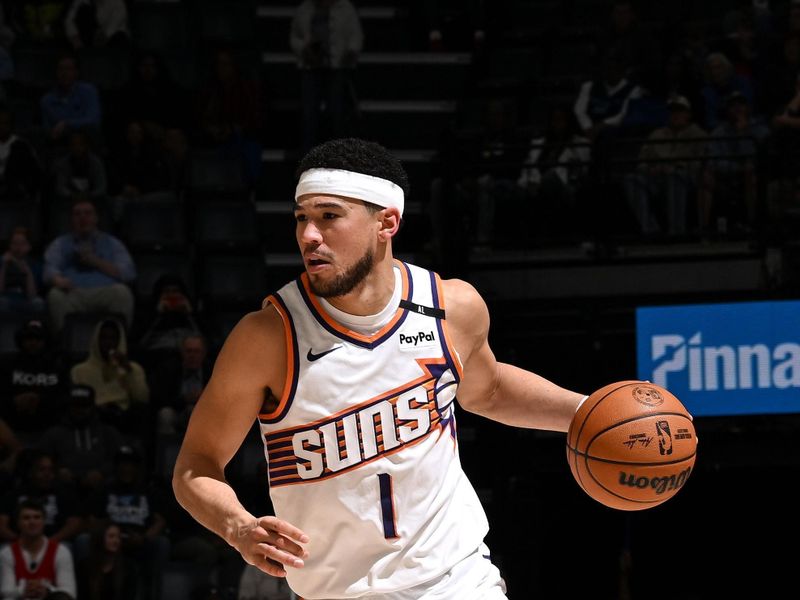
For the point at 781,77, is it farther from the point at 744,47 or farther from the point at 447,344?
the point at 447,344

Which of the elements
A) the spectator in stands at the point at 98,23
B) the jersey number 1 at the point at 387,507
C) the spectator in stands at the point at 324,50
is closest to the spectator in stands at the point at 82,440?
the spectator in stands at the point at 324,50

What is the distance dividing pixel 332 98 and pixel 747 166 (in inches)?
158

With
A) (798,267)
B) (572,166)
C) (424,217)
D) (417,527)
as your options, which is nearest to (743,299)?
(798,267)

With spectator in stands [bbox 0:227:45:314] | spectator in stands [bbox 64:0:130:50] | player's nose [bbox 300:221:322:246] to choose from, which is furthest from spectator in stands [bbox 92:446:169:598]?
player's nose [bbox 300:221:322:246]

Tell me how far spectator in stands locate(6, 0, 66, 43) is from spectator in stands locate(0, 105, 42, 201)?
1.85 m

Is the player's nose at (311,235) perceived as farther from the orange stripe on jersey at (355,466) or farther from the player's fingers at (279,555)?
the player's fingers at (279,555)

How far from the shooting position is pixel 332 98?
44.0ft

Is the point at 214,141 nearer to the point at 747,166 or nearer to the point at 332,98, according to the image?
the point at 332,98

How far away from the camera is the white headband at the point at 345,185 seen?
4.46 m

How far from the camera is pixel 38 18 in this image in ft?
48.0

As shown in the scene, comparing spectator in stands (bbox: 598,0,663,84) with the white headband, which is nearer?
the white headband

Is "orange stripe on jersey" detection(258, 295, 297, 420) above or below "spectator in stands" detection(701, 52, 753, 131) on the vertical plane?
below

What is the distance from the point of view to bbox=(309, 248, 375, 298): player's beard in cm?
446

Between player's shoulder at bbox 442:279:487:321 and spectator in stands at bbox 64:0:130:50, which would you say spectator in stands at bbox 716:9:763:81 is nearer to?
spectator in stands at bbox 64:0:130:50
